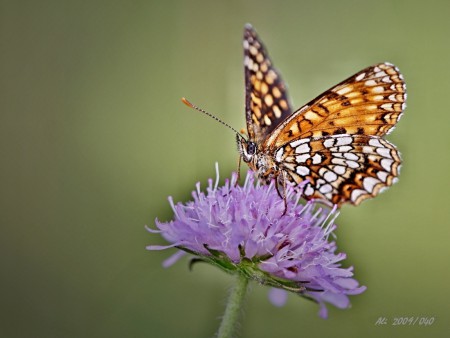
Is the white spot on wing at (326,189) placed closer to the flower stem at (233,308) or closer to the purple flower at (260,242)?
the purple flower at (260,242)

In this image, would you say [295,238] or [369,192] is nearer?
[295,238]

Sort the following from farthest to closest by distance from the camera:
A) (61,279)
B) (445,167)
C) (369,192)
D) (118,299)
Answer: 1. (445,167)
2. (61,279)
3. (118,299)
4. (369,192)

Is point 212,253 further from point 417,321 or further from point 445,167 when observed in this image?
point 445,167

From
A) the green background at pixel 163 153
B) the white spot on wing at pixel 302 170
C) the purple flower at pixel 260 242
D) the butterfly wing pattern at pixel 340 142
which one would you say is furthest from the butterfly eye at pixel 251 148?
the green background at pixel 163 153

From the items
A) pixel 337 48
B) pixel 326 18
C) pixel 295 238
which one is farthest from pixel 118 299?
pixel 326 18

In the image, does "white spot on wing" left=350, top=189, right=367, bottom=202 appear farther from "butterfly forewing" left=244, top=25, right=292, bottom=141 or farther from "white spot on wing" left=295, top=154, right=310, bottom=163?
"butterfly forewing" left=244, top=25, right=292, bottom=141

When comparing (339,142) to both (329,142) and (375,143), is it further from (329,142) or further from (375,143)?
(375,143)
